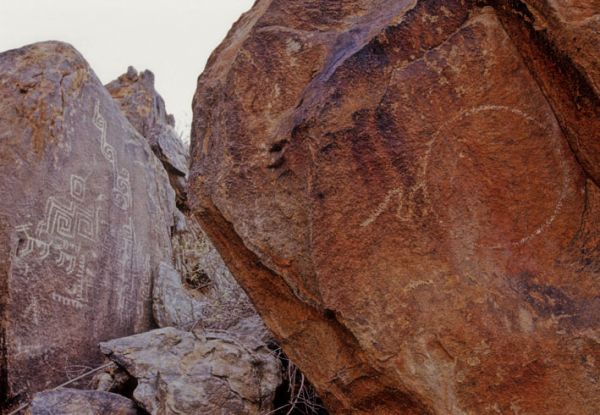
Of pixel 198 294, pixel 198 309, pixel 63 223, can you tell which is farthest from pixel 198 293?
pixel 63 223

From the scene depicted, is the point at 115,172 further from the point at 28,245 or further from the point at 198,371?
the point at 198,371

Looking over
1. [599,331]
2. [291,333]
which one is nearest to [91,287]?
[291,333]

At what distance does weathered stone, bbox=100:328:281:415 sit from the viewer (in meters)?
1.88

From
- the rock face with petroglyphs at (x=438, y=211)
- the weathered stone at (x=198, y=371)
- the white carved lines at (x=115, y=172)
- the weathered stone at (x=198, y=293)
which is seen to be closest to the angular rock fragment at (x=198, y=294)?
the weathered stone at (x=198, y=293)

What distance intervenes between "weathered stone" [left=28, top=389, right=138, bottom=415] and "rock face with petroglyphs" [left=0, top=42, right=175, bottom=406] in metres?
0.39

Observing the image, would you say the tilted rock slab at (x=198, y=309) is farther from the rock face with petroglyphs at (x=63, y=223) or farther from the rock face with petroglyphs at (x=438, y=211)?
the rock face with petroglyphs at (x=438, y=211)

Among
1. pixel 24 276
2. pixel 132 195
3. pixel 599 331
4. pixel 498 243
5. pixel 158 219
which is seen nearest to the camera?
pixel 599 331

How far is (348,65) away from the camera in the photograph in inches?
58.2

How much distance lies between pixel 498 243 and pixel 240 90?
0.83 metres

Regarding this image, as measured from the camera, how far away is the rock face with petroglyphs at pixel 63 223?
2293mm

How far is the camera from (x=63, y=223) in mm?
2602

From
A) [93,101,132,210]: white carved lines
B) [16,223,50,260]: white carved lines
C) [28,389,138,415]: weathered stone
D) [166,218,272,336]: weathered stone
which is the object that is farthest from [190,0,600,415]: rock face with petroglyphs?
[93,101,132,210]: white carved lines

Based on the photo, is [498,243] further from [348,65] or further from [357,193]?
[348,65]

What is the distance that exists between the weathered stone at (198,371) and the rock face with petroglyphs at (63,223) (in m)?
0.33
